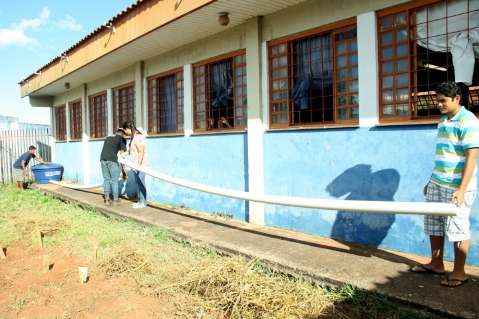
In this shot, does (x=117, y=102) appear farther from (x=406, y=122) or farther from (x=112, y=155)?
(x=406, y=122)

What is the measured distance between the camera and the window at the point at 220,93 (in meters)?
7.20

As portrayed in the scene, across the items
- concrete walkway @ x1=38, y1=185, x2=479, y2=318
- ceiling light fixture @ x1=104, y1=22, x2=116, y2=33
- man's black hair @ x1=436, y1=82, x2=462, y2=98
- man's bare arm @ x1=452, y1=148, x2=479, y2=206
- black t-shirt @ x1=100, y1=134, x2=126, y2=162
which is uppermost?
ceiling light fixture @ x1=104, y1=22, x2=116, y2=33

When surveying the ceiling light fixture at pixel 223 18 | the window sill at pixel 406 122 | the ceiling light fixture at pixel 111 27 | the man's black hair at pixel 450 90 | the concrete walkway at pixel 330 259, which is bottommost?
the concrete walkway at pixel 330 259

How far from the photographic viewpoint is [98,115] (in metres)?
12.6

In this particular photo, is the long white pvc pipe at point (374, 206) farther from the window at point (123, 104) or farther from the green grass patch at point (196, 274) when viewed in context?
the window at point (123, 104)

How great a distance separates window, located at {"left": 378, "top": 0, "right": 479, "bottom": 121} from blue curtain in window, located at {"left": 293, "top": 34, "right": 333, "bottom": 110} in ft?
2.79

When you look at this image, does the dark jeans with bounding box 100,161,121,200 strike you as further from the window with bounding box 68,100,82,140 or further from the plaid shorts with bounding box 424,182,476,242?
the plaid shorts with bounding box 424,182,476,242

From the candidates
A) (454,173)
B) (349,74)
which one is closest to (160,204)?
(349,74)

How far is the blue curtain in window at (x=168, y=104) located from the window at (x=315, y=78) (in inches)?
124

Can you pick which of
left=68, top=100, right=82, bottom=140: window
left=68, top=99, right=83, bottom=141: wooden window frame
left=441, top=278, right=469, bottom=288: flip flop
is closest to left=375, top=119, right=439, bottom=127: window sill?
left=441, top=278, right=469, bottom=288: flip flop

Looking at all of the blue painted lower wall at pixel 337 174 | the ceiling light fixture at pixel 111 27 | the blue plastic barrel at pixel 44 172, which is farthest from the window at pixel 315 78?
the blue plastic barrel at pixel 44 172

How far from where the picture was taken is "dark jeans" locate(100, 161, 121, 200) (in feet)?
28.5

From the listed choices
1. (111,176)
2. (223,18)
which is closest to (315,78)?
(223,18)

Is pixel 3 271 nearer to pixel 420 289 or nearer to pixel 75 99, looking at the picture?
pixel 420 289
